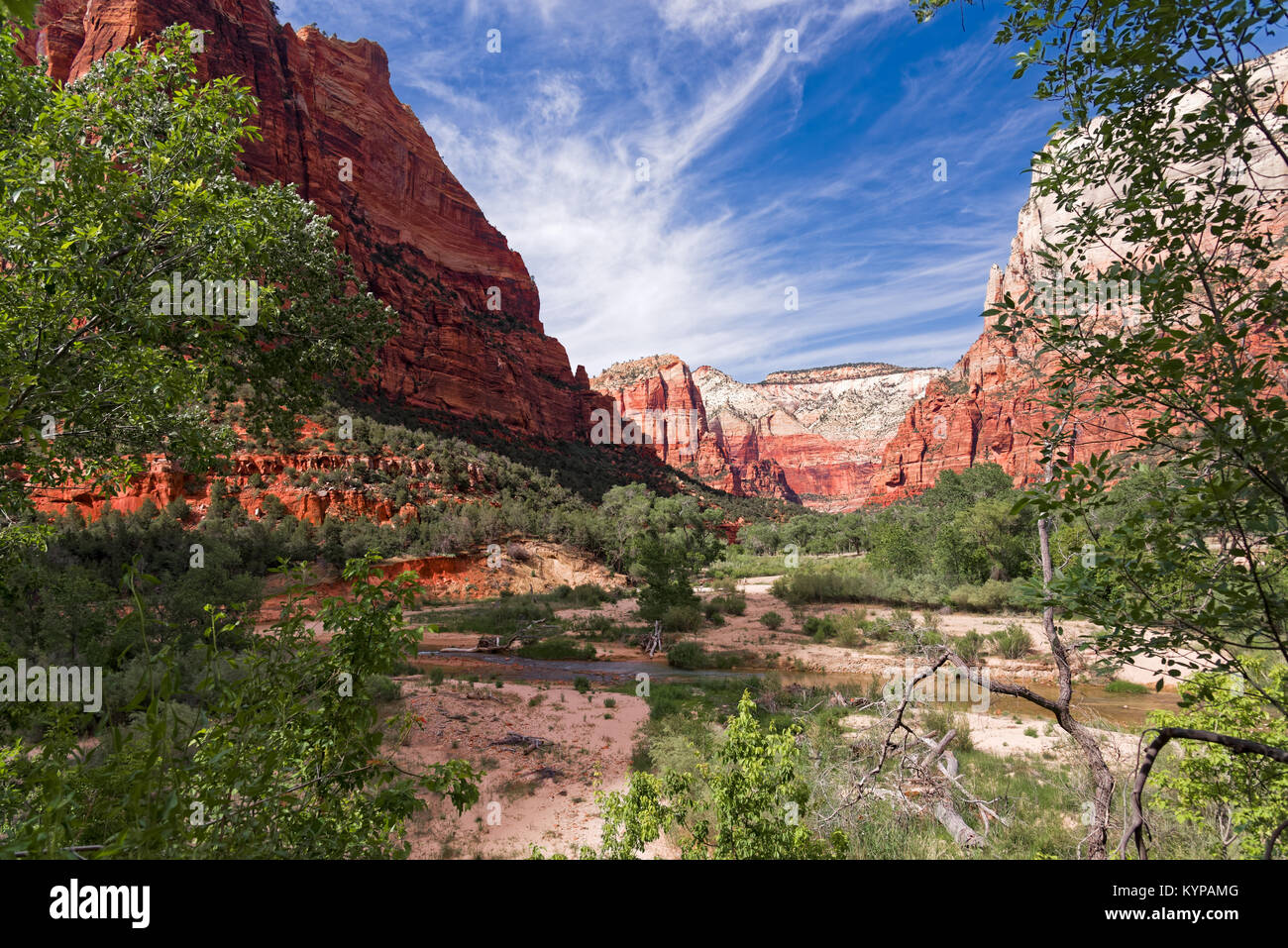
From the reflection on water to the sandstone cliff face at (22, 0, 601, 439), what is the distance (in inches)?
1137

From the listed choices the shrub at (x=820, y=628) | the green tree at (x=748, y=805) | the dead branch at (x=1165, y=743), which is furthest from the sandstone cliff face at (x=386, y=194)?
the dead branch at (x=1165, y=743)

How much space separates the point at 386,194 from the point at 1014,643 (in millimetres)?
74686

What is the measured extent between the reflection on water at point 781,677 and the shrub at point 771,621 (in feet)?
18.9

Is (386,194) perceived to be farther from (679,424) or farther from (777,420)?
(777,420)

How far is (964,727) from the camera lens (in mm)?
10883

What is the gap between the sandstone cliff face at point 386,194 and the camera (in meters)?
40.8

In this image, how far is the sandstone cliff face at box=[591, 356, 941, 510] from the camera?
13512 centimetres

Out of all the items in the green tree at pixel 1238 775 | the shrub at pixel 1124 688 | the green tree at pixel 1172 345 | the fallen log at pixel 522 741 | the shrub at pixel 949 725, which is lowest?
the shrub at pixel 1124 688

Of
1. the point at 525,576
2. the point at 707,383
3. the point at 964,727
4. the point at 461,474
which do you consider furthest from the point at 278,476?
the point at 707,383

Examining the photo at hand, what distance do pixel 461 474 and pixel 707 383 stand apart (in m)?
156

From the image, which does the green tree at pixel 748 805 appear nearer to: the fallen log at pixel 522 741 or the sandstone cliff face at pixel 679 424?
the fallen log at pixel 522 741

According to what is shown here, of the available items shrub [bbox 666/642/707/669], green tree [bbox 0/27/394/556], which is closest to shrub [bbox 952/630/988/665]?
shrub [bbox 666/642/707/669]

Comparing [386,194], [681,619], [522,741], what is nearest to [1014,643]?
[681,619]
